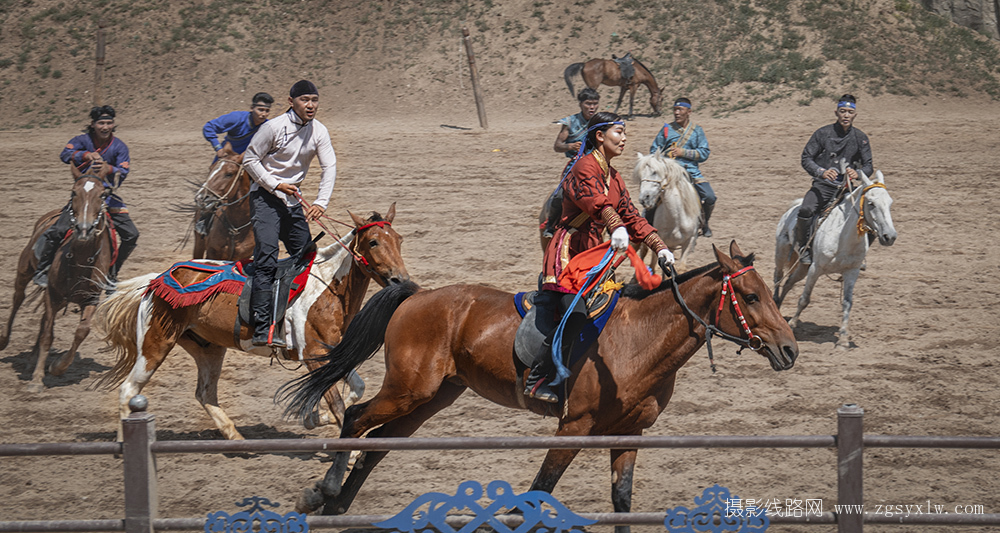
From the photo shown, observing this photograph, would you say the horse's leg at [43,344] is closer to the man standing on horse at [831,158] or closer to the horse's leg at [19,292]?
the horse's leg at [19,292]

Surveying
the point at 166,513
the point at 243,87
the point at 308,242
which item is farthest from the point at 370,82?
the point at 166,513

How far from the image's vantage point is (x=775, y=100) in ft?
67.5

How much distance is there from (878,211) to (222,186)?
670cm

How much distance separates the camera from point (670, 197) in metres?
10.5

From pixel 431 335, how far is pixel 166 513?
214 centimetres

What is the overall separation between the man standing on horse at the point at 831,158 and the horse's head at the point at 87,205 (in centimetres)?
728

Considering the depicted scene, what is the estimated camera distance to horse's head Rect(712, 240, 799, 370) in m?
4.50

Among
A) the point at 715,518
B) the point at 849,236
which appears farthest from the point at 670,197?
the point at 715,518

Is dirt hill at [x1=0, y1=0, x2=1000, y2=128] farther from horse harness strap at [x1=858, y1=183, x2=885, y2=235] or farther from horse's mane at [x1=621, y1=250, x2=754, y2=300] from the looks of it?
horse's mane at [x1=621, y1=250, x2=754, y2=300]

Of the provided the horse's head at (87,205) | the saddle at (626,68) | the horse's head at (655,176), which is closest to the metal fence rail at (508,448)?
the horse's head at (87,205)

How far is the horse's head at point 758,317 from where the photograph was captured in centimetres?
450

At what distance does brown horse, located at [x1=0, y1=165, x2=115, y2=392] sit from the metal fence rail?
4349 mm

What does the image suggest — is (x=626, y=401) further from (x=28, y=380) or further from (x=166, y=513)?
(x=28, y=380)

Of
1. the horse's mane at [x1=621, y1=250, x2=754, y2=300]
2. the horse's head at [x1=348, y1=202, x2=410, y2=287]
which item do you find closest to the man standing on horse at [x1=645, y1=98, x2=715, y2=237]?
the horse's head at [x1=348, y1=202, x2=410, y2=287]
